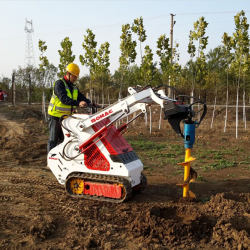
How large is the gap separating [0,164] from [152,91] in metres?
5.17

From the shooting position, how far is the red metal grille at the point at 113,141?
5777mm

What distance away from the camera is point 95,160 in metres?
5.87

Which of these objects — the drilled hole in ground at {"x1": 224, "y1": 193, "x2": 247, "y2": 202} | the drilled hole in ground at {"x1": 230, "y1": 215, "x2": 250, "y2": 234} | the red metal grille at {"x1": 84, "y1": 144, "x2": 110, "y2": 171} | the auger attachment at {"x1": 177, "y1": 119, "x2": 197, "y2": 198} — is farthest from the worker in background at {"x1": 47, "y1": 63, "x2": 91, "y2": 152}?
the drilled hole in ground at {"x1": 230, "y1": 215, "x2": 250, "y2": 234}

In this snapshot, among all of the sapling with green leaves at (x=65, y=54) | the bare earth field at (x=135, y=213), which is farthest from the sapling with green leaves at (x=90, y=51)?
the bare earth field at (x=135, y=213)

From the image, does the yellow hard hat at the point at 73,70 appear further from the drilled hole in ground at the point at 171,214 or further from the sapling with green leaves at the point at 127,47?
the sapling with green leaves at the point at 127,47

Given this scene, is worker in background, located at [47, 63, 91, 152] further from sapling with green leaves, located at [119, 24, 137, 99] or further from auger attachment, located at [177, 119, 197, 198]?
sapling with green leaves, located at [119, 24, 137, 99]

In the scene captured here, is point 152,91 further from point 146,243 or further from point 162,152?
point 162,152

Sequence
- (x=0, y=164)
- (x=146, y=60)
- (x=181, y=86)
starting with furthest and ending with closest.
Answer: (x=181, y=86) → (x=146, y=60) → (x=0, y=164)

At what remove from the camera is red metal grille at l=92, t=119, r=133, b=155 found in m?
5.78

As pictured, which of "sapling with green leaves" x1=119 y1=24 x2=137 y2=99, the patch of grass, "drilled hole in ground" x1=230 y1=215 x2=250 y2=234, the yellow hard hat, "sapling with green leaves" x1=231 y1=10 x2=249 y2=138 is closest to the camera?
"drilled hole in ground" x1=230 y1=215 x2=250 y2=234

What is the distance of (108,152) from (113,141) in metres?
0.32

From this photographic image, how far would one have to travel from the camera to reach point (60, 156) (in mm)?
6199

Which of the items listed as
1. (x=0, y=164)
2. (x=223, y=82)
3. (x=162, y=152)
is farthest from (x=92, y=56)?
(x=223, y=82)

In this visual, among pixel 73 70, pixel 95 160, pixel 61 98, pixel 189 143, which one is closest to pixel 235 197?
pixel 189 143
